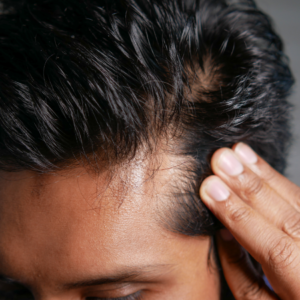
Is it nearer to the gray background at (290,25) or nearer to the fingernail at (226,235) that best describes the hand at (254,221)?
the fingernail at (226,235)

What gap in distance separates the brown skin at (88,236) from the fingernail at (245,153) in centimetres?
24

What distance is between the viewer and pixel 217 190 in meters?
0.68

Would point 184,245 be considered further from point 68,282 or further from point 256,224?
point 68,282

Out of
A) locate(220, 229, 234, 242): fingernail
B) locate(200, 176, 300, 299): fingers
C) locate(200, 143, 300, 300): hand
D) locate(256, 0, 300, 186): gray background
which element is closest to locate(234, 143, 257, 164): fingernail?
locate(200, 143, 300, 300): hand

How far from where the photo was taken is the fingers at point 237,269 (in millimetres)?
769

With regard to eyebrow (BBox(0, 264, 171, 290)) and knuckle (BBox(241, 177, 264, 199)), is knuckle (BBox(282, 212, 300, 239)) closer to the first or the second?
knuckle (BBox(241, 177, 264, 199))

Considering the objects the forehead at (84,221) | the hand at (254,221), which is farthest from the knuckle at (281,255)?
the forehead at (84,221)

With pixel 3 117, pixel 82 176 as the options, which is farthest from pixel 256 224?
pixel 3 117

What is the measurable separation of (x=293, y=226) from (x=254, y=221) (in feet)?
0.43

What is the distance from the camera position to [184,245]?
688 millimetres

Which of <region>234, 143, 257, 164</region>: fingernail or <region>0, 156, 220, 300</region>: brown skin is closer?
<region>0, 156, 220, 300</region>: brown skin

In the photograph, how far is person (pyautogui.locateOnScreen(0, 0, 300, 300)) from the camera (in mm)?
607

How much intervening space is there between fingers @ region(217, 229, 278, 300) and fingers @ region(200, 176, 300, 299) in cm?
Result: 10

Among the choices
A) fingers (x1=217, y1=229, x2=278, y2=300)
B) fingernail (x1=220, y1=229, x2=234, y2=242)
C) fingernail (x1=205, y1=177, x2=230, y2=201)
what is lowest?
fingers (x1=217, y1=229, x2=278, y2=300)
